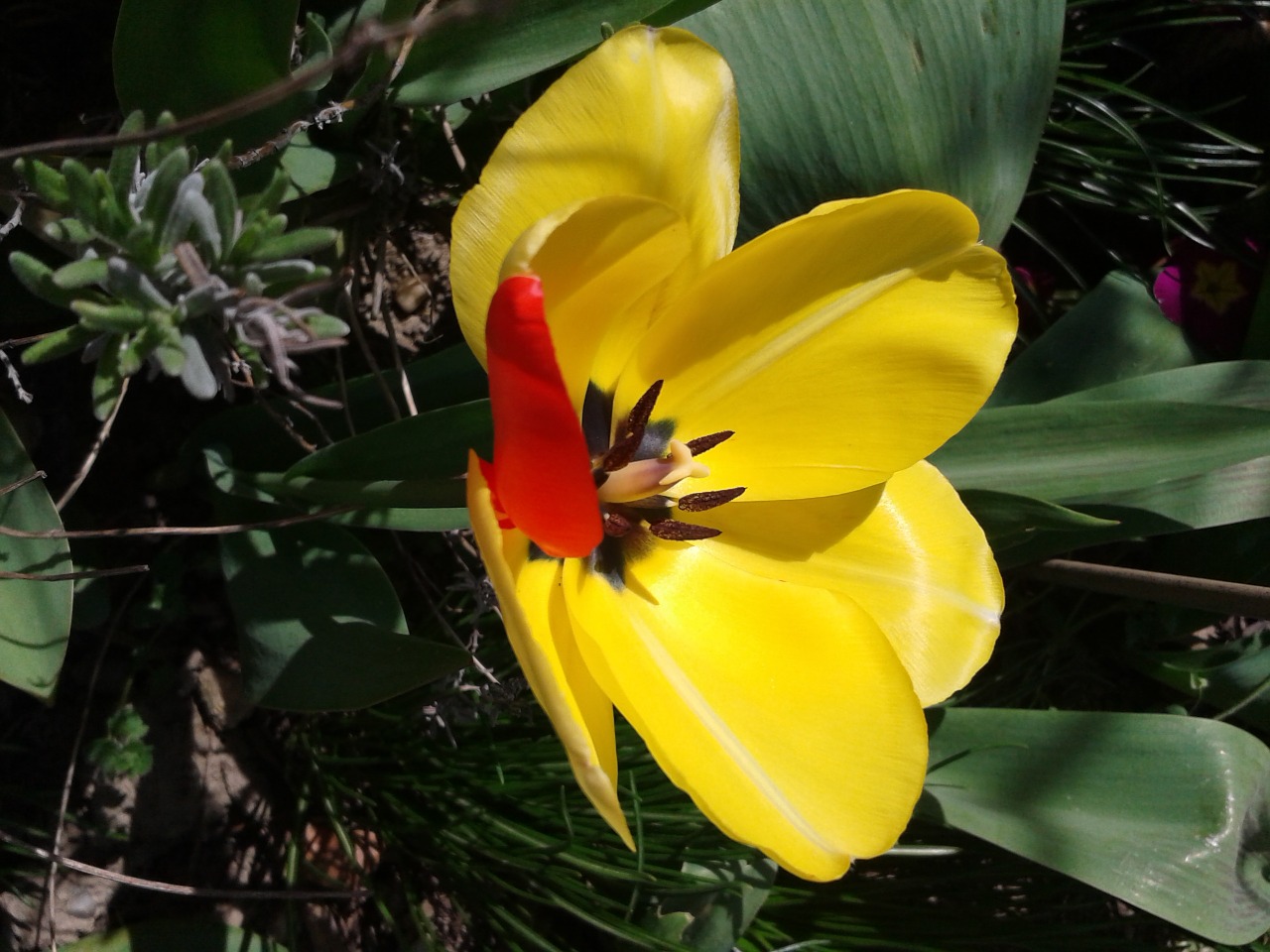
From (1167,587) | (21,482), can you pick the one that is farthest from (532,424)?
(1167,587)

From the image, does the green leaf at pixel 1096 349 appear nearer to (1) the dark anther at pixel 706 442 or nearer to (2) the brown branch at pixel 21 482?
(1) the dark anther at pixel 706 442

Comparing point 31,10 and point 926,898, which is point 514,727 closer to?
point 926,898

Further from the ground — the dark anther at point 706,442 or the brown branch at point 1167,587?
the dark anther at point 706,442

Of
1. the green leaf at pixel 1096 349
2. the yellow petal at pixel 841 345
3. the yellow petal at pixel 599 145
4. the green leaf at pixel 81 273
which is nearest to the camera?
the green leaf at pixel 81 273

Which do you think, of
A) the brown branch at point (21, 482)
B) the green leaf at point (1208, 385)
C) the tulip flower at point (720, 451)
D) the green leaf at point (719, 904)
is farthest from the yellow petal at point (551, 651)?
the green leaf at point (1208, 385)

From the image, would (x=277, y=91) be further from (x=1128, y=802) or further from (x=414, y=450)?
(x=1128, y=802)

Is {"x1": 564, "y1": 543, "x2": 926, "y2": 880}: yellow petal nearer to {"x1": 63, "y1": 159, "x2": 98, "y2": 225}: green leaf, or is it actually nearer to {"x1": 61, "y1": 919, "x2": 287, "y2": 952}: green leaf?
{"x1": 63, "y1": 159, "x2": 98, "y2": 225}: green leaf

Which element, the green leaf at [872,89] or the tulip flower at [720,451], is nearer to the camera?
the tulip flower at [720,451]
